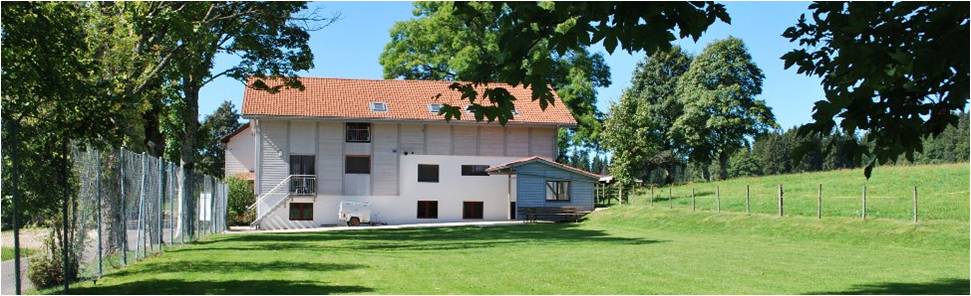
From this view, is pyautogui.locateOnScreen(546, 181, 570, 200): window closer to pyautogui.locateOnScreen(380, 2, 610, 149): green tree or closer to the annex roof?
the annex roof

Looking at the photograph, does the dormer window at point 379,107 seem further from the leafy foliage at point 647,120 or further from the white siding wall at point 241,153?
the leafy foliage at point 647,120

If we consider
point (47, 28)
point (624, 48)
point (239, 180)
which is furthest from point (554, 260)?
point (239, 180)

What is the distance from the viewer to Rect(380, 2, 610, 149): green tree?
2066 inches

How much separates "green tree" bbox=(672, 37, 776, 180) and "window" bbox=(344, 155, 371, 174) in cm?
2681

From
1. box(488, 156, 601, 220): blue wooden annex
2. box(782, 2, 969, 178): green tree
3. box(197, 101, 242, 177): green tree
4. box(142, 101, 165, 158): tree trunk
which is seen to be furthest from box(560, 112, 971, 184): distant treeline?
box(782, 2, 969, 178): green tree

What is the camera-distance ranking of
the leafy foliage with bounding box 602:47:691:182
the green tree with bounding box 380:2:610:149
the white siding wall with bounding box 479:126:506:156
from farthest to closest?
the leafy foliage with bounding box 602:47:691:182
the green tree with bounding box 380:2:610:149
the white siding wall with bounding box 479:126:506:156

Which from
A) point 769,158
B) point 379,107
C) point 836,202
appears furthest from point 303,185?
point 769,158

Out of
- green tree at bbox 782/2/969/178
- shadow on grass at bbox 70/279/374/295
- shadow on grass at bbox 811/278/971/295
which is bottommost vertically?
shadow on grass at bbox 811/278/971/295

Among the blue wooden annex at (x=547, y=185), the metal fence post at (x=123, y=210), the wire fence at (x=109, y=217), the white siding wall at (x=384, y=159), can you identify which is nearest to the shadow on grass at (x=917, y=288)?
the wire fence at (x=109, y=217)

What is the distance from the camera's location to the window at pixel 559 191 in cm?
4772

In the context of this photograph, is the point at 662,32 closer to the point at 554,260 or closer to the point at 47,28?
the point at 47,28

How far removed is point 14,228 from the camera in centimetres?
913

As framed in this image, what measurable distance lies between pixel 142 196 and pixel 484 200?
31.8m

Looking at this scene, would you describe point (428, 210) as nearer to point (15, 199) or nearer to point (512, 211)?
point (512, 211)
